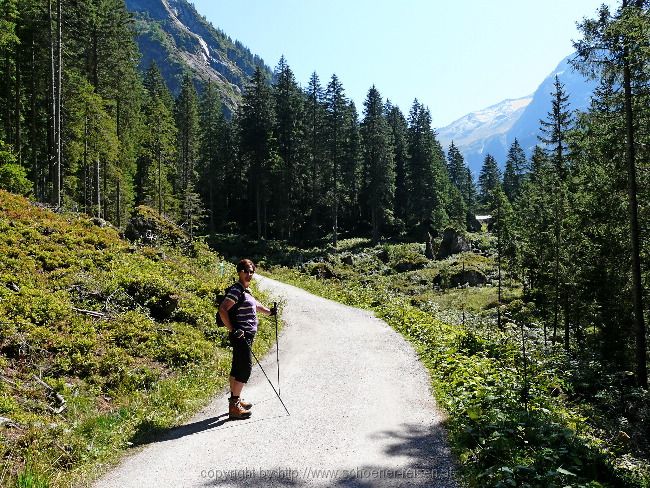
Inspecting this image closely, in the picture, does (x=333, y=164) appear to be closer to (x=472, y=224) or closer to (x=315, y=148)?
(x=315, y=148)

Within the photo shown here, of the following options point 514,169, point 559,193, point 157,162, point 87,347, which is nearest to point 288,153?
point 157,162

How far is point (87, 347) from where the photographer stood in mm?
10047

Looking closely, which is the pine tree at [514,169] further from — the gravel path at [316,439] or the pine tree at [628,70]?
the gravel path at [316,439]

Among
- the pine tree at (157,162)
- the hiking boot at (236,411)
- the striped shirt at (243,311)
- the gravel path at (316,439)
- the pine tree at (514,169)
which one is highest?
the pine tree at (514,169)

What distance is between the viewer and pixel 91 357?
9.72m

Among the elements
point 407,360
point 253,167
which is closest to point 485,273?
point 253,167

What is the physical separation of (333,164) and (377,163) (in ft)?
20.5

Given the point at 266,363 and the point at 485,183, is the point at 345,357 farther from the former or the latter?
A: the point at 485,183

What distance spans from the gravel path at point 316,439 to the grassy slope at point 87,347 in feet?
2.35

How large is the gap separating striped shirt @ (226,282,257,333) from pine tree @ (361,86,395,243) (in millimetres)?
54114

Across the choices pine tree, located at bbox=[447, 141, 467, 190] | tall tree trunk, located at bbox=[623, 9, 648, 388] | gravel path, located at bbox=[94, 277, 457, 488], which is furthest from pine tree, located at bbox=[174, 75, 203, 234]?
pine tree, located at bbox=[447, 141, 467, 190]

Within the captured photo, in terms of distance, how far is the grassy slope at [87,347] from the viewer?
21.1 ft

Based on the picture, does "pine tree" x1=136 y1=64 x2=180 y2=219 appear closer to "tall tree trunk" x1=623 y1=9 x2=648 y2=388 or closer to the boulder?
"tall tree trunk" x1=623 y1=9 x2=648 y2=388

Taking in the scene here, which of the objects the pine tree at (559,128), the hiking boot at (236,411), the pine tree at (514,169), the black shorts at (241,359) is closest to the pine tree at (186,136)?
the pine tree at (559,128)
